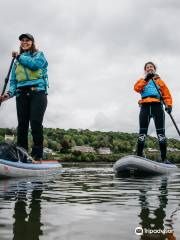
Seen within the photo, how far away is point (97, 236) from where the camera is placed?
3.00 m

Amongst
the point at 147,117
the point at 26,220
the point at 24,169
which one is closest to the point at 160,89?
the point at 147,117

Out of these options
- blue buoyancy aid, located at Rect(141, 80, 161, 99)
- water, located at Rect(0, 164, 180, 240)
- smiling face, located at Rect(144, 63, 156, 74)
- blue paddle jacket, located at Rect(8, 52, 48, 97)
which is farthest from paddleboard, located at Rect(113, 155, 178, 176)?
water, located at Rect(0, 164, 180, 240)

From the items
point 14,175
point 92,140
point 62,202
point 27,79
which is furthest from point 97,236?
point 92,140

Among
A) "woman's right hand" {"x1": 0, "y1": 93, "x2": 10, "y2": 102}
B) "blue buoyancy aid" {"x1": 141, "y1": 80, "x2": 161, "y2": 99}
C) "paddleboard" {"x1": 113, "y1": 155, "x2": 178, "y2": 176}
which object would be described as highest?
"blue buoyancy aid" {"x1": 141, "y1": 80, "x2": 161, "y2": 99}

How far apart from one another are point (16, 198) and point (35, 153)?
466cm

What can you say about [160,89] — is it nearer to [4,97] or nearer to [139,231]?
[4,97]

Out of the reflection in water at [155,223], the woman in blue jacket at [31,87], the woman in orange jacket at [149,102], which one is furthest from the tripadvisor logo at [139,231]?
the woman in orange jacket at [149,102]

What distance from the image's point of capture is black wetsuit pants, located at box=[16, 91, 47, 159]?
916 centimetres

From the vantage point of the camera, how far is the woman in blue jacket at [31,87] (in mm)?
9086

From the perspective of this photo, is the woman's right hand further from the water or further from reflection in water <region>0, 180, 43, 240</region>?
the water

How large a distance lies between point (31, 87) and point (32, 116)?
69cm

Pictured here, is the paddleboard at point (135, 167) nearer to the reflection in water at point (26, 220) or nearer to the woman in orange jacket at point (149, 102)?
the woman in orange jacket at point (149, 102)

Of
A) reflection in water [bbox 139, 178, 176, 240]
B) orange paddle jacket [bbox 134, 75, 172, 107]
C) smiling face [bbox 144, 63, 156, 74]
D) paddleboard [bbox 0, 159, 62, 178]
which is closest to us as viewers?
reflection in water [bbox 139, 178, 176, 240]

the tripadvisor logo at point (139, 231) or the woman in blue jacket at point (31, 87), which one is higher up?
the woman in blue jacket at point (31, 87)
